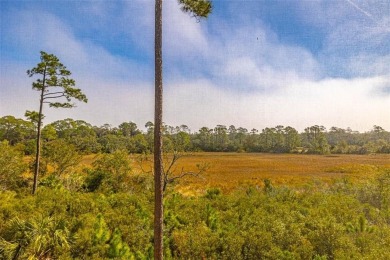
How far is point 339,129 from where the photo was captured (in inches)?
6161

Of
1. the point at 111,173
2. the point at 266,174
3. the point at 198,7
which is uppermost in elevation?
the point at 198,7

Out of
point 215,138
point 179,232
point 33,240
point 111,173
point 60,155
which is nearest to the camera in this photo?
point 33,240

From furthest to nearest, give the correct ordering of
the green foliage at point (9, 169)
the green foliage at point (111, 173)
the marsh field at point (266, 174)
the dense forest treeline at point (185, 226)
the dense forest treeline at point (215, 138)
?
1. the dense forest treeline at point (215, 138)
2. the marsh field at point (266, 174)
3. the green foliage at point (111, 173)
4. the green foliage at point (9, 169)
5. the dense forest treeline at point (185, 226)

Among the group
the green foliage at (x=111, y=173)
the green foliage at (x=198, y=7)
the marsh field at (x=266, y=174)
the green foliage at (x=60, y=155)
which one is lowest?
the marsh field at (x=266, y=174)

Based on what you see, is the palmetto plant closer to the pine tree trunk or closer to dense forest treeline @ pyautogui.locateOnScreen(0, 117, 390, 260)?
dense forest treeline @ pyautogui.locateOnScreen(0, 117, 390, 260)

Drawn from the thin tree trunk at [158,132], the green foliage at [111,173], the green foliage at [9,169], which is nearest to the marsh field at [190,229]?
the green foliage at [9,169]

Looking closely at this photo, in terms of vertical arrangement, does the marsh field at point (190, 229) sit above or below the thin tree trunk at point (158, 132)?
below

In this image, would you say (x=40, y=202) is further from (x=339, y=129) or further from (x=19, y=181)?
(x=339, y=129)

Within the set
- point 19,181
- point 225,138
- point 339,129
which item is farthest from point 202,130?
point 19,181

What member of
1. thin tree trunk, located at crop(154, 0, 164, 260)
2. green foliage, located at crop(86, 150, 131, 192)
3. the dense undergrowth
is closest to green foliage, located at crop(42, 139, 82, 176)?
green foliage, located at crop(86, 150, 131, 192)

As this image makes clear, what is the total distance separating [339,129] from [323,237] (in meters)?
164

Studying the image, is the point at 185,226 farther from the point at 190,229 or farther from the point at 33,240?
the point at 33,240

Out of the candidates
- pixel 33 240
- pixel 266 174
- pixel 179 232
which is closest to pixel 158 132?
pixel 33 240

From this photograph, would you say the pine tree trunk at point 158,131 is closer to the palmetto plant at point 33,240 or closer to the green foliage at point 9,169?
the palmetto plant at point 33,240
